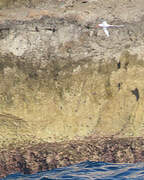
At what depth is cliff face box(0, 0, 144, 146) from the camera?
492 cm

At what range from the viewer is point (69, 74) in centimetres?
504

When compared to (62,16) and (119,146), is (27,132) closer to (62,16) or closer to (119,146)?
(119,146)

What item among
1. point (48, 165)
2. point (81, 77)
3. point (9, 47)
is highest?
point (9, 47)

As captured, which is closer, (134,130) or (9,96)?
(9,96)

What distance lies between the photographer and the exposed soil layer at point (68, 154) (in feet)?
15.9

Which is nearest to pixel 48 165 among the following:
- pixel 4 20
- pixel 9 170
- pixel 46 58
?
pixel 9 170

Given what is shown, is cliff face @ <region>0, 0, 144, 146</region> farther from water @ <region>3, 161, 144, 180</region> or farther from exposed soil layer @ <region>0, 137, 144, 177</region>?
water @ <region>3, 161, 144, 180</region>

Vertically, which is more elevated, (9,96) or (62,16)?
(62,16)

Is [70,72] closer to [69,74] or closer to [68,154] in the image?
[69,74]

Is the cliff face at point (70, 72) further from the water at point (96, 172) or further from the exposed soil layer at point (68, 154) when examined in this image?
the water at point (96, 172)

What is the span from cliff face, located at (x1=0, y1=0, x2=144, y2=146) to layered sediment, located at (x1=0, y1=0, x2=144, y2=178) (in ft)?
0.04

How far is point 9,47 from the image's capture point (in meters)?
4.92

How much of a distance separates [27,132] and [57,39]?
4.47ft

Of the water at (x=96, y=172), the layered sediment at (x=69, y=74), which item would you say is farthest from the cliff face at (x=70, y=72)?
the water at (x=96, y=172)
